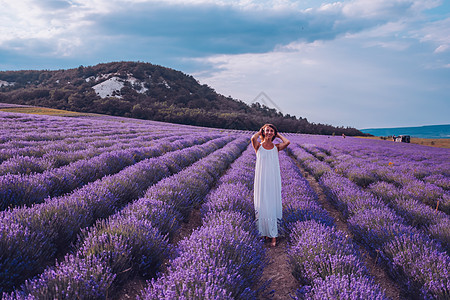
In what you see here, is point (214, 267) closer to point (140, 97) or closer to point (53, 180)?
point (53, 180)

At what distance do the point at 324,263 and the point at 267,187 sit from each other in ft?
4.55

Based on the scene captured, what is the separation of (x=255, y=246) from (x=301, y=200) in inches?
77.9

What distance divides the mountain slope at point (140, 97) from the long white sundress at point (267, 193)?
839 inches

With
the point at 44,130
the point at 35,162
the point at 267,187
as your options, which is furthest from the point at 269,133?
the point at 44,130

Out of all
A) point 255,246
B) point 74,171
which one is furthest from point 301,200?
point 74,171

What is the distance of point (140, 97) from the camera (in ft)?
205

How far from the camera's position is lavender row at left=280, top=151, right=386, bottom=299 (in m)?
1.78

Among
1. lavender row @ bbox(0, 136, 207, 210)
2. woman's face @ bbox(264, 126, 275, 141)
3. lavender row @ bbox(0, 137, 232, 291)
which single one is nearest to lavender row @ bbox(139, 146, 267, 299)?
lavender row @ bbox(0, 137, 232, 291)

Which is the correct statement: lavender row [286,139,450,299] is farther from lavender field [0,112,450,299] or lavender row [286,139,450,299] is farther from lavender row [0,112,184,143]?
lavender row [0,112,184,143]

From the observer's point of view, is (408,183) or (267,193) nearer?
(267,193)

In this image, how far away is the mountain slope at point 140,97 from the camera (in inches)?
1566

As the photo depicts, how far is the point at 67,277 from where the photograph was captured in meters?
1.77

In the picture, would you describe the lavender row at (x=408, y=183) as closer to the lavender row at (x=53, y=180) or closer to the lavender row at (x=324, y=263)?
the lavender row at (x=324, y=263)

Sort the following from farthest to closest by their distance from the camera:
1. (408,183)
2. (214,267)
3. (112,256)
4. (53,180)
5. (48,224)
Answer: (408,183) → (53,180) → (48,224) → (112,256) → (214,267)
